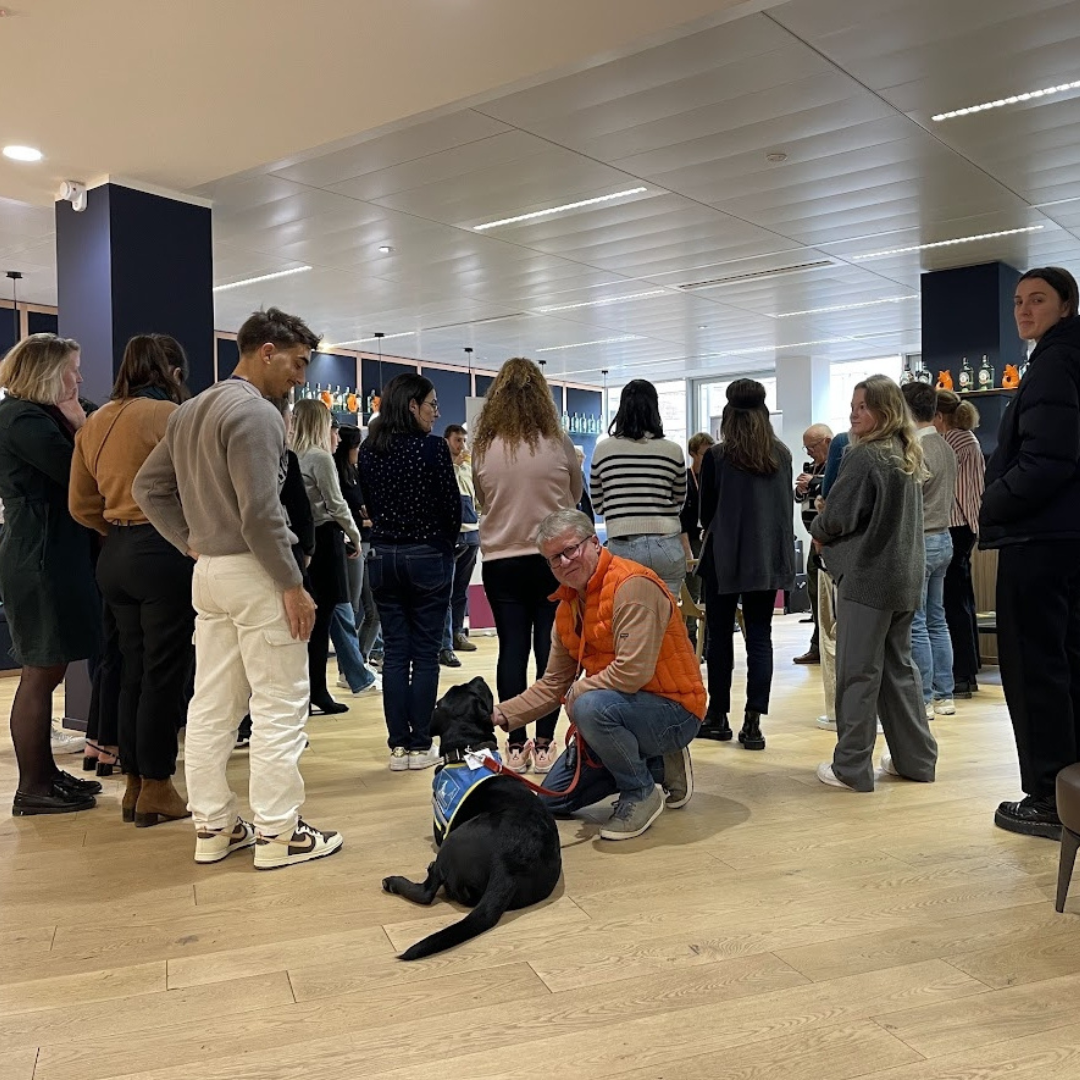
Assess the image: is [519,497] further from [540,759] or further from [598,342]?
[598,342]

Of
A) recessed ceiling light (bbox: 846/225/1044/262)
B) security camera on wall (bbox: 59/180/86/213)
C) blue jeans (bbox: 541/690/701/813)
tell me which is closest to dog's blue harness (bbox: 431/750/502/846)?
blue jeans (bbox: 541/690/701/813)

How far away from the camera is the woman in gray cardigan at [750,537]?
4289 millimetres

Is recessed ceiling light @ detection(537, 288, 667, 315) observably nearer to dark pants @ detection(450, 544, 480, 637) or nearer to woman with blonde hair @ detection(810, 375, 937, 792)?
dark pants @ detection(450, 544, 480, 637)

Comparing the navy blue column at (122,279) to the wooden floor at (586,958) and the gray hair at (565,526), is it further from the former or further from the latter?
→ the gray hair at (565,526)

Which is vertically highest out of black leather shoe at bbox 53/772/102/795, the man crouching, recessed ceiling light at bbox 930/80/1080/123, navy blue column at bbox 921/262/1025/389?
recessed ceiling light at bbox 930/80/1080/123

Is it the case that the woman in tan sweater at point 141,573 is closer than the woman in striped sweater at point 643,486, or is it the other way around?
the woman in tan sweater at point 141,573

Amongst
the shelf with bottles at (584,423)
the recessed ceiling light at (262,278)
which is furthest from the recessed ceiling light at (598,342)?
the recessed ceiling light at (262,278)

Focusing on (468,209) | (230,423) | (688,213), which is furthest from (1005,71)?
(230,423)

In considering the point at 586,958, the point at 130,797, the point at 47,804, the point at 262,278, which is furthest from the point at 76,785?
the point at 262,278

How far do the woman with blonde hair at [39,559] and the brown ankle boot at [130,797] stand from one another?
0.82 ft

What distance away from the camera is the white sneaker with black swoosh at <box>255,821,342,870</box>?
2.96 meters

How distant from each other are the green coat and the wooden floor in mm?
601

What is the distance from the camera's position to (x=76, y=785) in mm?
3711

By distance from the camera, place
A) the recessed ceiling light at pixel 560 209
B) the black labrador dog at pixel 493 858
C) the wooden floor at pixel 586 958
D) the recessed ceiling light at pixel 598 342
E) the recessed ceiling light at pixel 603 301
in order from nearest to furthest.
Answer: the wooden floor at pixel 586 958, the black labrador dog at pixel 493 858, the recessed ceiling light at pixel 560 209, the recessed ceiling light at pixel 603 301, the recessed ceiling light at pixel 598 342
